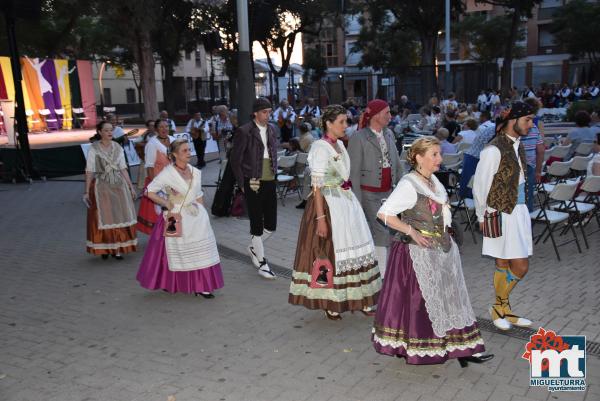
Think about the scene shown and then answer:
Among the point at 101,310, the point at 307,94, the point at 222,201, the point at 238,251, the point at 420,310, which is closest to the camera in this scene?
the point at 420,310

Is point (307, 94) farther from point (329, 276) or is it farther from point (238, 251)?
point (329, 276)

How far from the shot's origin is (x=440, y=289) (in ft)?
13.1

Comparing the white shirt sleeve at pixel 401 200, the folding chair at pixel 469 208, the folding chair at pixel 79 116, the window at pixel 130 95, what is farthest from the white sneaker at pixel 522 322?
the window at pixel 130 95

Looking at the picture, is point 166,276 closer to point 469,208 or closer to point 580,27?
point 469,208

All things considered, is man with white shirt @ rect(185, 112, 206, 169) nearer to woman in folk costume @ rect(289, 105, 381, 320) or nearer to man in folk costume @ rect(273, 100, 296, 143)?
man in folk costume @ rect(273, 100, 296, 143)

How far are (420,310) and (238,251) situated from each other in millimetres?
4318

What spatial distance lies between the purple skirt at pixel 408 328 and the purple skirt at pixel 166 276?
2354 mm

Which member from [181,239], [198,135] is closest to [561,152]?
[181,239]

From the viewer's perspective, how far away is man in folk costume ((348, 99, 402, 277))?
556cm

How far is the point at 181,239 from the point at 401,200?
267 cm

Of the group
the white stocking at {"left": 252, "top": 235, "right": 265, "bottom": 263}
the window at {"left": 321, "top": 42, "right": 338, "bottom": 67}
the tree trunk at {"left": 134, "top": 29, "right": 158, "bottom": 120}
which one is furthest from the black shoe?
the window at {"left": 321, "top": 42, "right": 338, "bottom": 67}

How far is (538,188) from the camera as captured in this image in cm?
837

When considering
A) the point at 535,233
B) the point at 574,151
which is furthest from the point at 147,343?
the point at 574,151

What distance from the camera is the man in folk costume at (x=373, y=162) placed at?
556 cm
